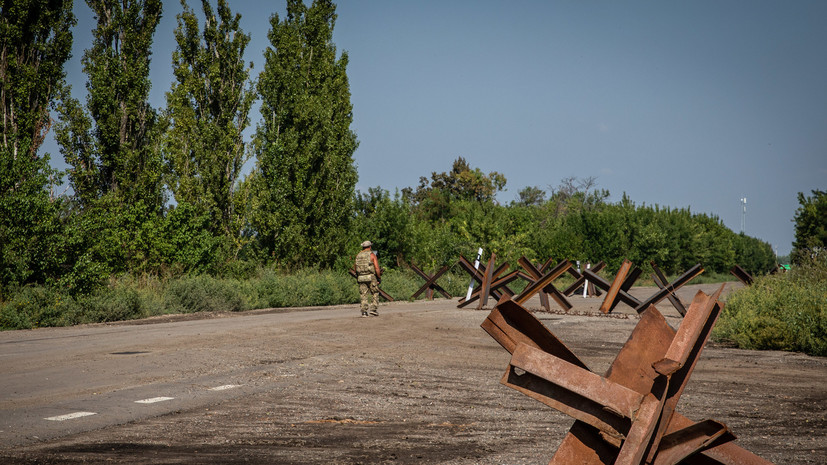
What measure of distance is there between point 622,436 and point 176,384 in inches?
288

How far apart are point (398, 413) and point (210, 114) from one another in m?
26.3

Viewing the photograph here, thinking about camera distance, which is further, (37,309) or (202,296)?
(202,296)

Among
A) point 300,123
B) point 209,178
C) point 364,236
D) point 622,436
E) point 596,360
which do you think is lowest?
point 596,360

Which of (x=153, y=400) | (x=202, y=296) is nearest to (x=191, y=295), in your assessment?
(x=202, y=296)

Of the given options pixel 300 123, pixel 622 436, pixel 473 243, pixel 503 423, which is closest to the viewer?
pixel 622 436

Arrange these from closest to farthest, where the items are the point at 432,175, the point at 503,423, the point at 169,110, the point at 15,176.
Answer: the point at 503,423, the point at 15,176, the point at 169,110, the point at 432,175

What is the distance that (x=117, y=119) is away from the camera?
2645 centimetres

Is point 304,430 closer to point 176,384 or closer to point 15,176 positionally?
point 176,384

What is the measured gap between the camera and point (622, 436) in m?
2.16

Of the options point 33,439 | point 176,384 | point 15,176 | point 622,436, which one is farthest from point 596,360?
point 15,176

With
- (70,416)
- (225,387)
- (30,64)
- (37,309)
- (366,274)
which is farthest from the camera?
(30,64)

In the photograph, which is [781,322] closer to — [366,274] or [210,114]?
[366,274]

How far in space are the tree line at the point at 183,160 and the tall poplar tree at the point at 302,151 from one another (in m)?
0.06

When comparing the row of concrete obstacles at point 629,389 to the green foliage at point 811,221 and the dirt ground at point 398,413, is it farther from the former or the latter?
the green foliage at point 811,221
